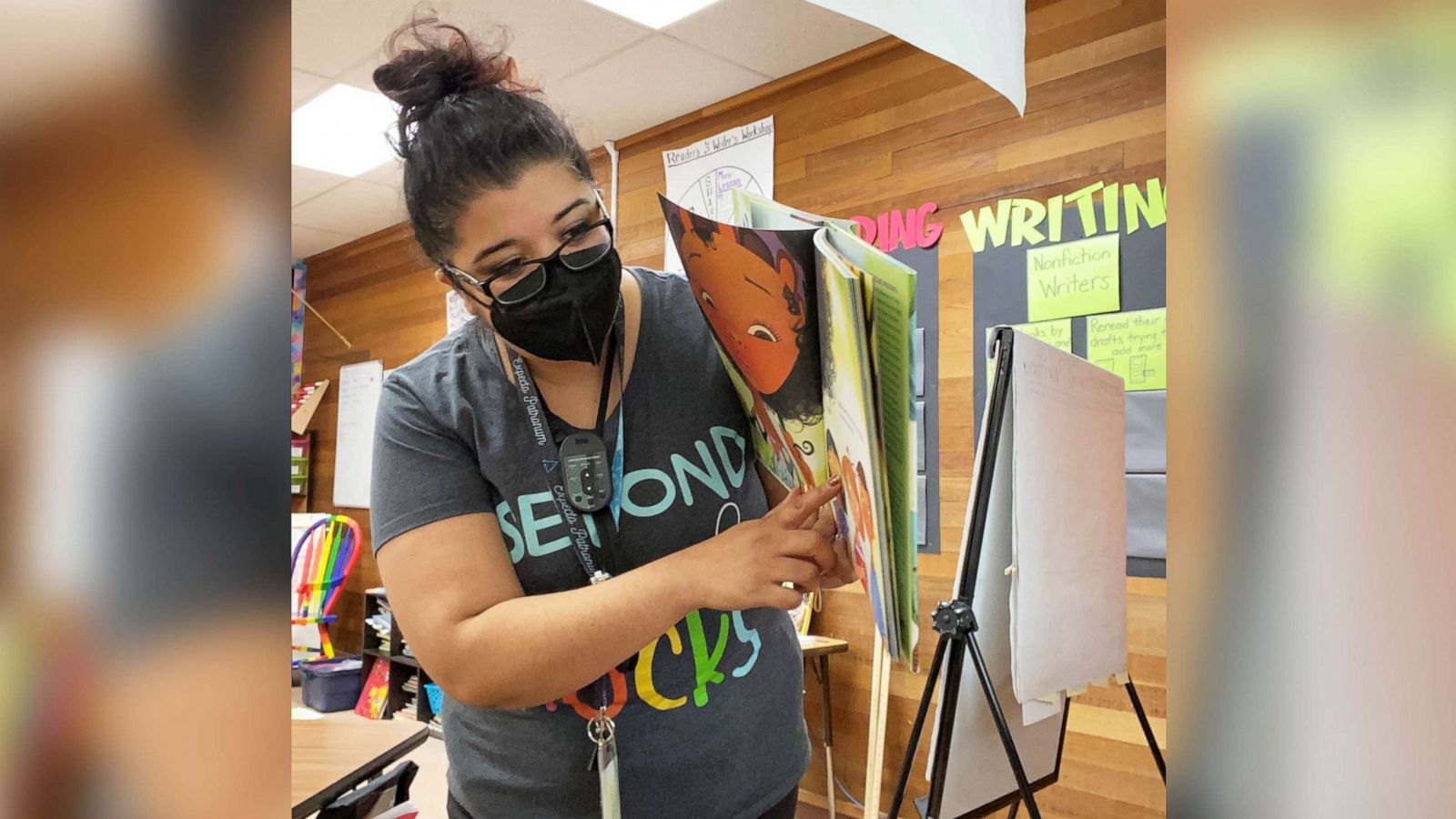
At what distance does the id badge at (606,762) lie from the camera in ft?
2.87

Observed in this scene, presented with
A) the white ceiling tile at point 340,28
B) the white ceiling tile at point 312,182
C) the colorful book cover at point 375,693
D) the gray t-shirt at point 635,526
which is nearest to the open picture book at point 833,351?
the gray t-shirt at point 635,526

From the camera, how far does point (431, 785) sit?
8.85ft

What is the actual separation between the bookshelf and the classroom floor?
93 cm

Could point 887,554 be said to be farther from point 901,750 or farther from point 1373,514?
point 901,750

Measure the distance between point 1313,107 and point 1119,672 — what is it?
1941mm

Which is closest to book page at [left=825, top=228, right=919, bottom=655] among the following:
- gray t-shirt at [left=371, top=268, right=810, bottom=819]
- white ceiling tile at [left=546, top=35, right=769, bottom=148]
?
gray t-shirt at [left=371, top=268, right=810, bottom=819]

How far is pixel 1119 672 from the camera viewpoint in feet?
6.08

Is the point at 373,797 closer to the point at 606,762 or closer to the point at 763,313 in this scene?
the point at 606,762

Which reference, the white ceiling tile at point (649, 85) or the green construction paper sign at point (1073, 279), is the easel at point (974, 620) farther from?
the white ceiling tile at point (649, 85)

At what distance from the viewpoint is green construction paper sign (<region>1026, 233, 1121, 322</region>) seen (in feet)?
8.86

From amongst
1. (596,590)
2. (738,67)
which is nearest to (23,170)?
(596,590)

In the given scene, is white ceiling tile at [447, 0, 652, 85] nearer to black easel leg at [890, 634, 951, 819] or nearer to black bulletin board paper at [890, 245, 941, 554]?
black bulletin board paper at [890, 245, 941, 554]

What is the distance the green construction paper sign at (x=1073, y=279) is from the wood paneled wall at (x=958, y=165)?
192 mm

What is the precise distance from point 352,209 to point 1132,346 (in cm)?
427
